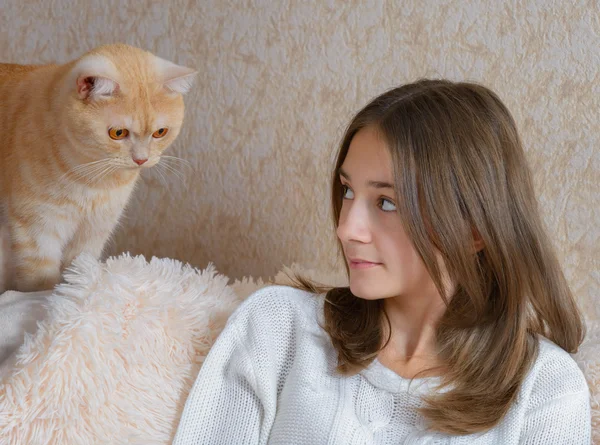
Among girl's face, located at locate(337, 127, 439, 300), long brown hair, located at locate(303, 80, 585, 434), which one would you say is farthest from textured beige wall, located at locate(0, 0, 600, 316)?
girl's face, located at locate(337, 127, 439, 300)

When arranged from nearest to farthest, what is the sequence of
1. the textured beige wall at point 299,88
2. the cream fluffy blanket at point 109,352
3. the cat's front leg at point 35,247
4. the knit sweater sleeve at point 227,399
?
1. the cream fluffy blanket at point 109,352
2. the knit sweater sleeve at point 227,399
3. the cat's front leg at point 35,247
4. the textured beige wall at point 299,88

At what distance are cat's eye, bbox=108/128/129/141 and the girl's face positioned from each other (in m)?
0.35

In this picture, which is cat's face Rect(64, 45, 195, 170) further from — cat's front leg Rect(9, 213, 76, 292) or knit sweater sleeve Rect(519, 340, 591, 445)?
knit sweater sleeve Rect(519, 340, 591, 445)

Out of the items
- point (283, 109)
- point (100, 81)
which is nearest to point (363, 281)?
point (100, 81)

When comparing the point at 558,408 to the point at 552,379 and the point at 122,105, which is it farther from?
the point at 122,105

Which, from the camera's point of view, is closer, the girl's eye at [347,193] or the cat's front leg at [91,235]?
the girl's eye at [347,193]

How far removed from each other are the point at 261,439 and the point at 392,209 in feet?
1.30

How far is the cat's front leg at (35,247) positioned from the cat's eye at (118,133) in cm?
17

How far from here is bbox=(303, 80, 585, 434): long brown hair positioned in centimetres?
99

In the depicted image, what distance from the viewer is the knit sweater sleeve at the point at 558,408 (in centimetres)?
98

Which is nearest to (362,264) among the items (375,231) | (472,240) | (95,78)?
(375,231)

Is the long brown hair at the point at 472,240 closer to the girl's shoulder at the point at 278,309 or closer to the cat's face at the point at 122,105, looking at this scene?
the girl's shoulder at the point at 278,309

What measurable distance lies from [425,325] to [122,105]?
0.56m

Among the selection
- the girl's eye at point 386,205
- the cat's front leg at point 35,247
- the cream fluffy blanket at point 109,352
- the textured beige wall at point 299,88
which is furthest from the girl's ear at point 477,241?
the cat's front leg at point 35,247
